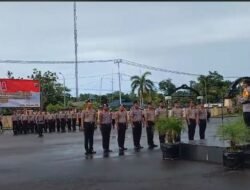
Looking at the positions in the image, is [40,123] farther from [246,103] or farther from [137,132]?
[246,103]

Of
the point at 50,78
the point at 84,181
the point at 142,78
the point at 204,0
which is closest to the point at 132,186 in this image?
the point at 84,181

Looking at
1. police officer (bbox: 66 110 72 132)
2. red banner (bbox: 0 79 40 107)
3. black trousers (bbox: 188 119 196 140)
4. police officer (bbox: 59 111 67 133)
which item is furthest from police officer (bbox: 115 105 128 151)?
red banner (bbox: 0 79 40 107)

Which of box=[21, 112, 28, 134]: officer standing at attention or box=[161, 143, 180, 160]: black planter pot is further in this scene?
box=[21, 112, 28, 134]: officer standing at attention

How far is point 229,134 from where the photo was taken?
37.8ft

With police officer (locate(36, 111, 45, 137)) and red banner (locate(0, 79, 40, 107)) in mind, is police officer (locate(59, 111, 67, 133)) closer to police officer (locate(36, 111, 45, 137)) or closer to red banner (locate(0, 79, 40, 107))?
police officer (locate(36, 111, 45, 137))

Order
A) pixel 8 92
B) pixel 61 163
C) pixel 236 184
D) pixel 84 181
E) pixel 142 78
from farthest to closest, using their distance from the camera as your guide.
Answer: pixel 142 78
pixel 8 92
pixel 61 163
pixel 84 181
pixel 236 184

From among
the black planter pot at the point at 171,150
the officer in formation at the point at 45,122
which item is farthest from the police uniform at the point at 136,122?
the officer in formation at the point at 45,122

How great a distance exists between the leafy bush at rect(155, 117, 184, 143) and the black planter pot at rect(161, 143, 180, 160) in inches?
8.7

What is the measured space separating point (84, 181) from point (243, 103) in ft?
17.0

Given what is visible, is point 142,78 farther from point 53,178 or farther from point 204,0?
point 204,0

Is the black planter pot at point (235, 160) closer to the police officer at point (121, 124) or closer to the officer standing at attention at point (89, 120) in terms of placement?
the officer standing at attention at point (89, 120)

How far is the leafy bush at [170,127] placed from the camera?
14102 millimetres

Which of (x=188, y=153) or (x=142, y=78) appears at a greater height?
(x=142, y=78)

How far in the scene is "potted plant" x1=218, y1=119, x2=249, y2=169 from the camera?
11422mm
